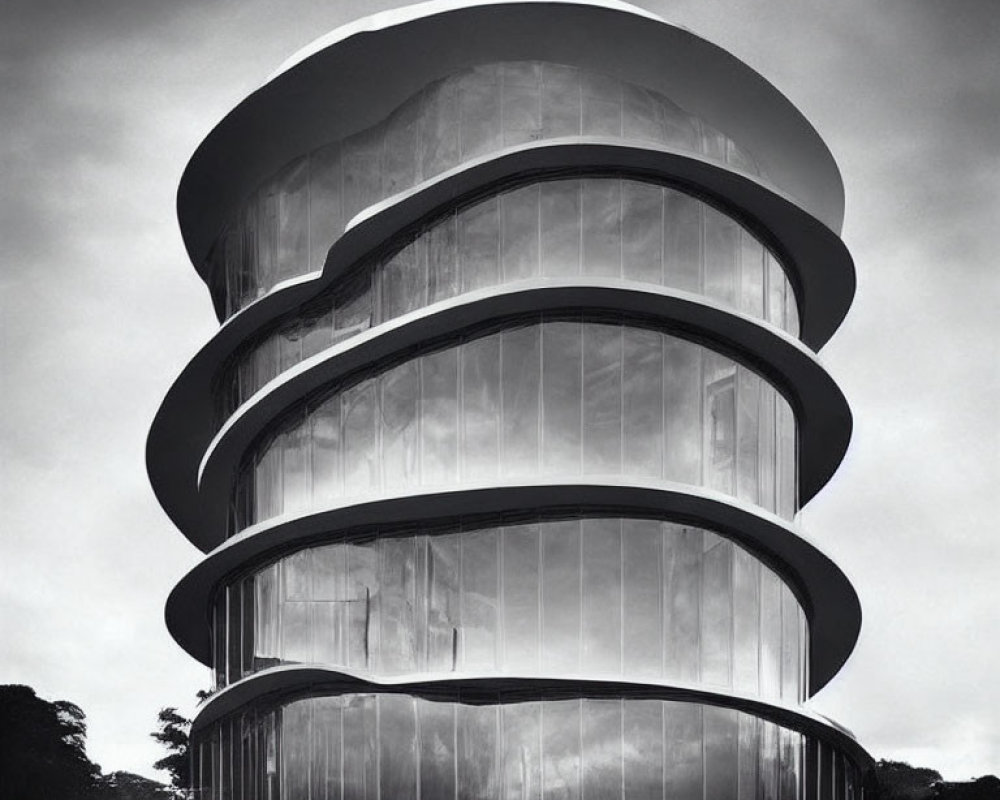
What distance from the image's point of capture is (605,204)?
1455 inches

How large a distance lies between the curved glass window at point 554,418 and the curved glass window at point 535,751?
4.32 m

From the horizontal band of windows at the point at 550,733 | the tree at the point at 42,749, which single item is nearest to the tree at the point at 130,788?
the tree at the point at 42,749

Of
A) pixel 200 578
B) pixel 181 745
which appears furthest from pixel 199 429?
pixel 181 745

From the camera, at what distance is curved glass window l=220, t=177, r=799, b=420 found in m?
36.7

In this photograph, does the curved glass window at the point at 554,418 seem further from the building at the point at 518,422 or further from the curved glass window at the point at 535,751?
the curved glass window at the point at 535,751

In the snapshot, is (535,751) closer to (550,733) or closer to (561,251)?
(550,733)

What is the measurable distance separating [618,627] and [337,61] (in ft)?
43.6

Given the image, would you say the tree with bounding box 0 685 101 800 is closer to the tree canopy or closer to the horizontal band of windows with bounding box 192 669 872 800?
the tree canopy

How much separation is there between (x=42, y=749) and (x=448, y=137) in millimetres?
35022

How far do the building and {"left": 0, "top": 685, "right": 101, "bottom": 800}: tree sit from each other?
933 inches

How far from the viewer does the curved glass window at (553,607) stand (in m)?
34.0

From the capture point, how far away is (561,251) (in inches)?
1442

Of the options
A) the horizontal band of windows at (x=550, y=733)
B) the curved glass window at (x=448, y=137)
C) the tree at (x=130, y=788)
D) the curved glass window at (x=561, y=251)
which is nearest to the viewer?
the horizontal band of windows at (x=550, y=733)

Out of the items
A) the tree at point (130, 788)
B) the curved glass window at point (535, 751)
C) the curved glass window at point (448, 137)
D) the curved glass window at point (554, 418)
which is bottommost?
the curved glass window at point (535, 751)
